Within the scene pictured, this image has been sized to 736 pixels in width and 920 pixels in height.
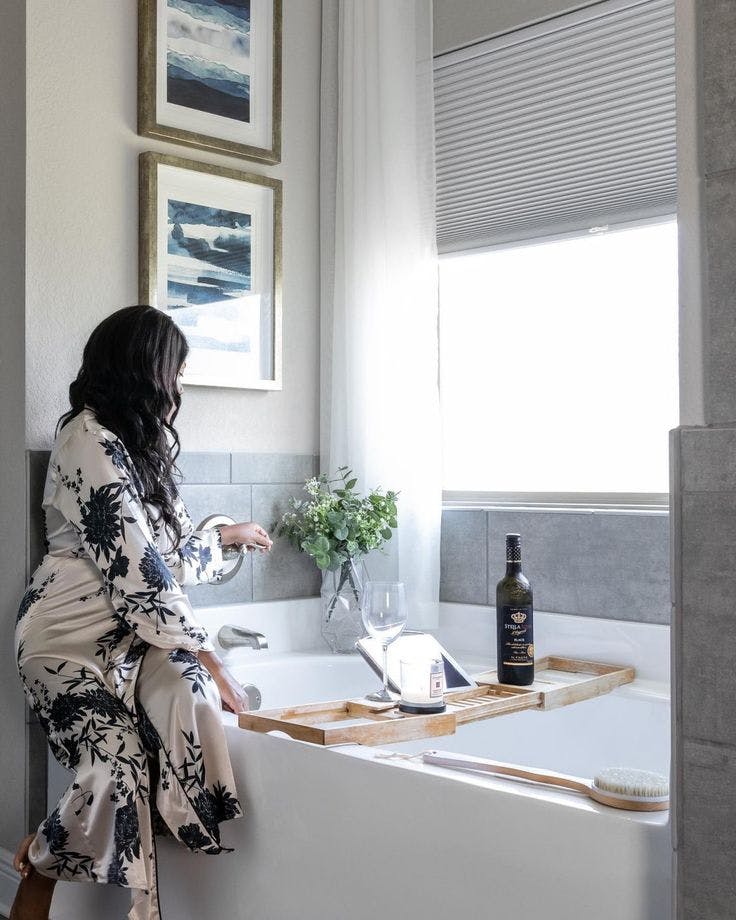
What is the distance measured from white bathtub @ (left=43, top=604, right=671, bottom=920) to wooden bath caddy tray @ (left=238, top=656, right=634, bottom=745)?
3cm

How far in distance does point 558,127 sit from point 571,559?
44.8 inches

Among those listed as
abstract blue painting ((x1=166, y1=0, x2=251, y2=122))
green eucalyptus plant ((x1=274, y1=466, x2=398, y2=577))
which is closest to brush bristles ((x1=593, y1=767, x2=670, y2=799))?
green eucalyptus plant ((x1=274, y1=466, x2=398, y2=577))

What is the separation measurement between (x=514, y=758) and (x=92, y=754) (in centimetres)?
93

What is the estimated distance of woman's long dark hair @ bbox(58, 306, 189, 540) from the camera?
7.59ft

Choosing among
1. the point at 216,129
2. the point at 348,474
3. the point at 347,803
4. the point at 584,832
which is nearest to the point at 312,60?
the point at 216,129

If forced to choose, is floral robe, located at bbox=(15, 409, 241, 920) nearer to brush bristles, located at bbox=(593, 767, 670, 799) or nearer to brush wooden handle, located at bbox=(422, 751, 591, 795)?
brush wooden handle, located at bbox=(422, 751, 591, 795)

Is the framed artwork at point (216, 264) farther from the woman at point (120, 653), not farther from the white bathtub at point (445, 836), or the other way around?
the white bathtub at point (445, 836)

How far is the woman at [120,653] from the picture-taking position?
2.05 meters

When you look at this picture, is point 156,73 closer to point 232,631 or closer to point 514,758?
point 232,631

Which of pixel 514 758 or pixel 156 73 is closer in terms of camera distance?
pixel 514 758

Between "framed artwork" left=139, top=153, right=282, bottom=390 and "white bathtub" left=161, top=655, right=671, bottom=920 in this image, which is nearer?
"white bathtub" left=161, top=655, right=671, bottom=920

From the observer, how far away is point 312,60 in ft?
10.6

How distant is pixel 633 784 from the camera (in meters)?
1.52

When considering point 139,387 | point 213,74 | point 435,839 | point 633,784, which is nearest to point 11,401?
point 139,387
